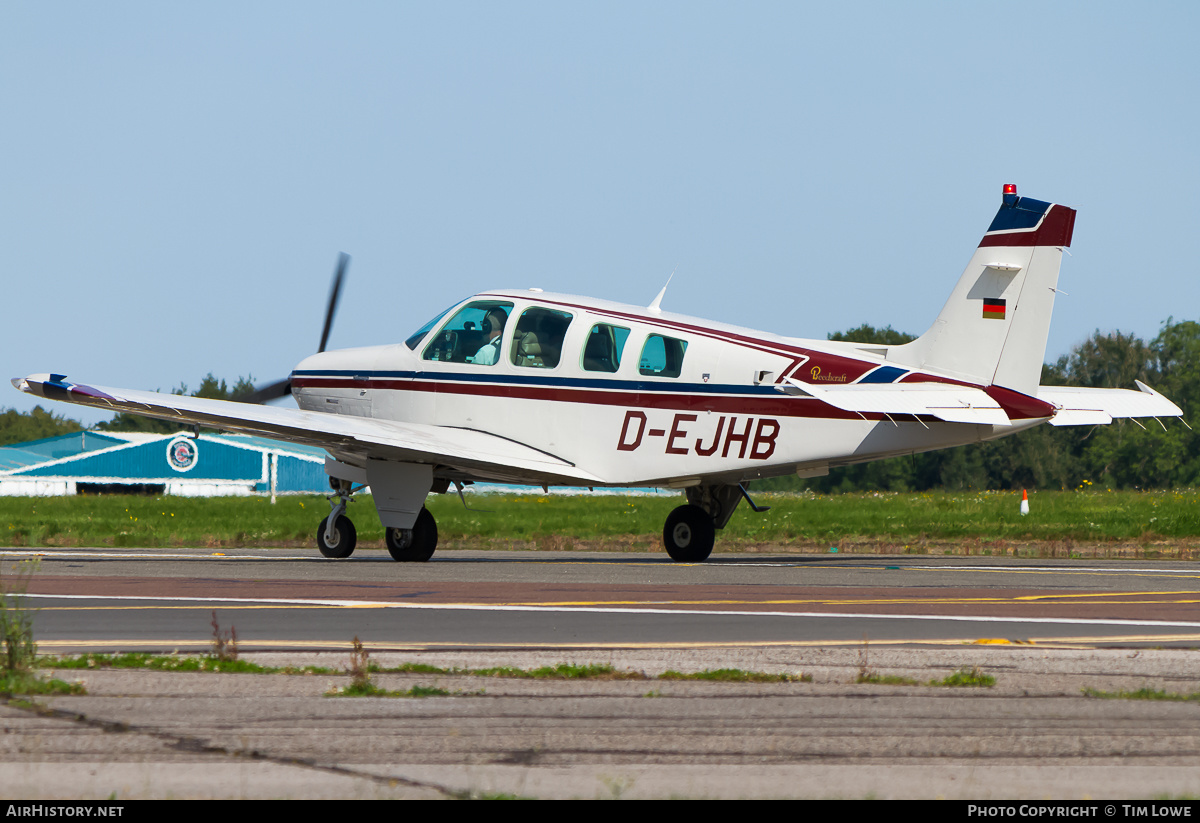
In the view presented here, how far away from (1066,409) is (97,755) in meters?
14.6

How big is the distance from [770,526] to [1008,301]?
12520mm

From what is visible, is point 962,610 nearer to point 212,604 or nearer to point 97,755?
point 212,604

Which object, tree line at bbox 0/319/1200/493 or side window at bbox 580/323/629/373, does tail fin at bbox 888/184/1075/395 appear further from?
tree line at bbox 0/319/1200/493

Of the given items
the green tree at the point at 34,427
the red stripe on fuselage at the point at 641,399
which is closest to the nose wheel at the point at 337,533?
the red stripe on fuselage at the point at 641,399

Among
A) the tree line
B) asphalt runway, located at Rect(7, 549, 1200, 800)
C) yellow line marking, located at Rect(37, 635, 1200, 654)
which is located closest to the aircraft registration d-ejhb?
asphalt runway, located at Rect(7, 549, 1200, 800)

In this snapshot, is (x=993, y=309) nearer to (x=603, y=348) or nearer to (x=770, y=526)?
(x=603, y=348)

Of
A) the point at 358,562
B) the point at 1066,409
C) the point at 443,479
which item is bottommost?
the point at 358,562

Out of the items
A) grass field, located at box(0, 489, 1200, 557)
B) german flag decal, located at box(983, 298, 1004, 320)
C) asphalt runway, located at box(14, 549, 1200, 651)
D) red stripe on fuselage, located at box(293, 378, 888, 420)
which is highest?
german flag decal, located at box(983, 298, 1004, 320)

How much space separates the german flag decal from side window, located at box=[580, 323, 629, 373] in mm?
4523

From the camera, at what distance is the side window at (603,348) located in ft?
56.7

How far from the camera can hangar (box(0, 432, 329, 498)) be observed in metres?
82.2

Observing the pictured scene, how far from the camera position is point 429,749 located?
557 cm
